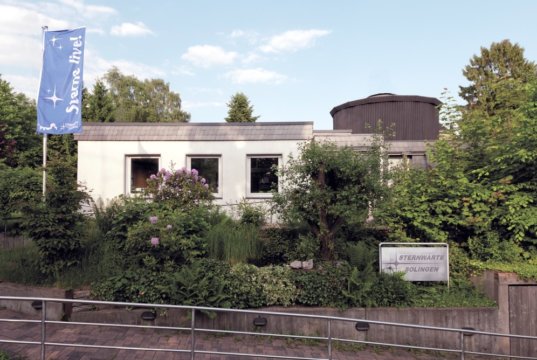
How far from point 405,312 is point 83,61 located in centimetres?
1061

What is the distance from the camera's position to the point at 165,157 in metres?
13.3

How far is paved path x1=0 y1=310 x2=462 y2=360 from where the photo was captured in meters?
5.29

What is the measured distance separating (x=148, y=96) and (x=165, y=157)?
131 feet

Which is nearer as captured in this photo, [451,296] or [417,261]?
[451,296]

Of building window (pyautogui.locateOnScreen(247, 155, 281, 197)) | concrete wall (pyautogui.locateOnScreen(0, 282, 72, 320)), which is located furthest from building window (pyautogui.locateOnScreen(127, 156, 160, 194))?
concrete wall (pyautogui.locateOnScreen(0, 282, 72, 320))

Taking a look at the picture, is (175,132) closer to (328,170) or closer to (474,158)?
(328,170)

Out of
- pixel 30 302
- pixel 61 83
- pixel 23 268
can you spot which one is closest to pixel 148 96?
pixel 61 83

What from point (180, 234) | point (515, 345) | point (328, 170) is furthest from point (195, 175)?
point (515, 345)

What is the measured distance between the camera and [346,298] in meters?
6.64

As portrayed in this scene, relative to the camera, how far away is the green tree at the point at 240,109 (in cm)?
3173

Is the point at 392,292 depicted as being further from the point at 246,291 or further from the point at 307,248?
the point at 246,291

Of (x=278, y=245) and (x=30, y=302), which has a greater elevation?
(x=278, y=245)

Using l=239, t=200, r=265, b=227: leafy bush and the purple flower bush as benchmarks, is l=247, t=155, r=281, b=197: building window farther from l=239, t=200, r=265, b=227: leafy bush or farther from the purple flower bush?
the purple flower bush

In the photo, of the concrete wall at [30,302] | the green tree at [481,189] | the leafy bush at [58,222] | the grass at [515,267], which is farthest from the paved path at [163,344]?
the green tree at [481,189]
